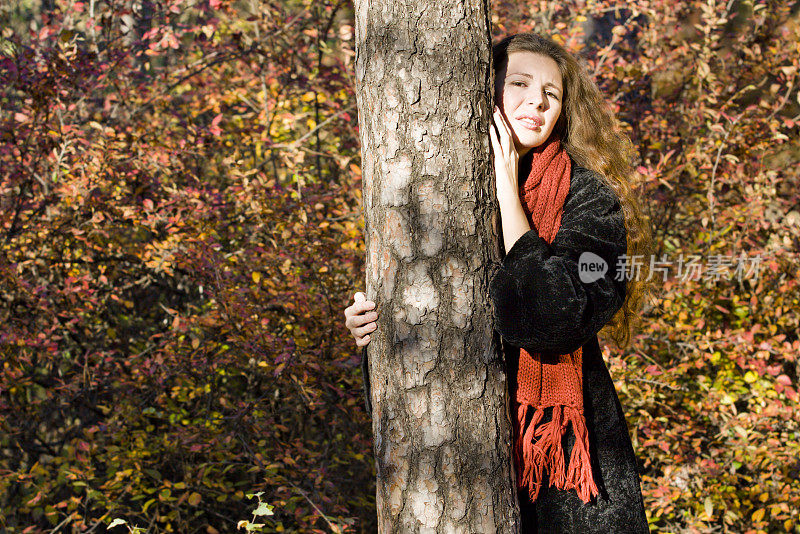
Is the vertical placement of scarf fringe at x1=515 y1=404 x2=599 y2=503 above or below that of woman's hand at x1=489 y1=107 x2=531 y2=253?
below

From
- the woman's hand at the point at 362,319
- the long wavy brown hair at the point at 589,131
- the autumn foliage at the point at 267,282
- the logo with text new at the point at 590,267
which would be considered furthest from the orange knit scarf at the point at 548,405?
the autumn foliage at the point at 267,282

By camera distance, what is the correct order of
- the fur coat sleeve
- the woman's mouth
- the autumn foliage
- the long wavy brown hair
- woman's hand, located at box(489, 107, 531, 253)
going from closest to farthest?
the fur coat sleeve, woman's hand, located at box(489, 107, 531, 253), the woman's mouth, the long wavy brown hair, the autumn foliage

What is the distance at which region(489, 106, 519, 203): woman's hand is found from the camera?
1779 mm

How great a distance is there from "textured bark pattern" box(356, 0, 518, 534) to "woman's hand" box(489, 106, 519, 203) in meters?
0.03

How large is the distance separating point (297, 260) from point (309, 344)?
1.33 ft

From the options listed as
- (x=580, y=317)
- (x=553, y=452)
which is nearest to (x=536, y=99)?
(x=580, y=317)

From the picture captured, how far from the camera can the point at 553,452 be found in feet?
6.09

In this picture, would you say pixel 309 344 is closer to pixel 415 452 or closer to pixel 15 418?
pixel 15 418

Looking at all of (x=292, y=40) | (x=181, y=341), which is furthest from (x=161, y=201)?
(x=292, y=40)

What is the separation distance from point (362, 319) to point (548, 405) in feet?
1.63

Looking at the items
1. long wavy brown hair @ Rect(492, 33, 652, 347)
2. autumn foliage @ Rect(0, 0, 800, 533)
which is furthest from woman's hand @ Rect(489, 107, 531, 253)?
autumn foliage @ Rect(0, 0, 800, 533)

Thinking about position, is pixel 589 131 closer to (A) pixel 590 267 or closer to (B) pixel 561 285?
(A) pixel 590 267

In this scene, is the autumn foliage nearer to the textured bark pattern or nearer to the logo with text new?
the textured bark pattern

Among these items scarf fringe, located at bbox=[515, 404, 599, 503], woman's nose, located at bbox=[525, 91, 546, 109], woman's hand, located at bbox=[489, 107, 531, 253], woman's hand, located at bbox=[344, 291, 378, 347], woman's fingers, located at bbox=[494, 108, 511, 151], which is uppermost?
woman's nose, located at bbox=[525, 91, 546, 109]
